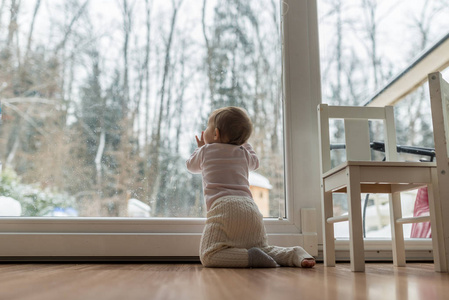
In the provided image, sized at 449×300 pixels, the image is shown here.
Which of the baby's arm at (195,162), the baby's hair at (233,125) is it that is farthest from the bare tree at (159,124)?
the baby's hair at (233,125)

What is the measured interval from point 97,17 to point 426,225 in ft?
5.26

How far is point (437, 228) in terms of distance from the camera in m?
1.40

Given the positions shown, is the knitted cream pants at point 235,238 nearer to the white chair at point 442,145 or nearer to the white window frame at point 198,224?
the white window frame at point 198,224

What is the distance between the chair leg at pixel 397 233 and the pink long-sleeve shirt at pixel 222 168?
51 cm

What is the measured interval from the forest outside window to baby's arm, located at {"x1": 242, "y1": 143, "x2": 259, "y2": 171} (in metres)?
0.12

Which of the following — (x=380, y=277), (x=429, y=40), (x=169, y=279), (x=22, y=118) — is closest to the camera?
(x=169, y=279)

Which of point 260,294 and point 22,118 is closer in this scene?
point 260,294

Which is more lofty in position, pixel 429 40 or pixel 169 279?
pixel 429 40

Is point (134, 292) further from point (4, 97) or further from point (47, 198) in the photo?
point (4, 97)

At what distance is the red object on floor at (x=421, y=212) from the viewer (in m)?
1.90

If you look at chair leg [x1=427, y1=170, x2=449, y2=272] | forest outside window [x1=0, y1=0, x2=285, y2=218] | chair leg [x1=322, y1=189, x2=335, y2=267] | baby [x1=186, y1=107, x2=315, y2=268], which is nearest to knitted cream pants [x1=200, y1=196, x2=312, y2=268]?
baby [x1=186, y1=107, x2=315, y2=268]

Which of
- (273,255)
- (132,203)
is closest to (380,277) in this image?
(273,255)

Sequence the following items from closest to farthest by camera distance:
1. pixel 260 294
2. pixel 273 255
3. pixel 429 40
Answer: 1. pixel 260 294
2. pixel 273 255
3. pixel 429 40

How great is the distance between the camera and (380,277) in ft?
3.88
